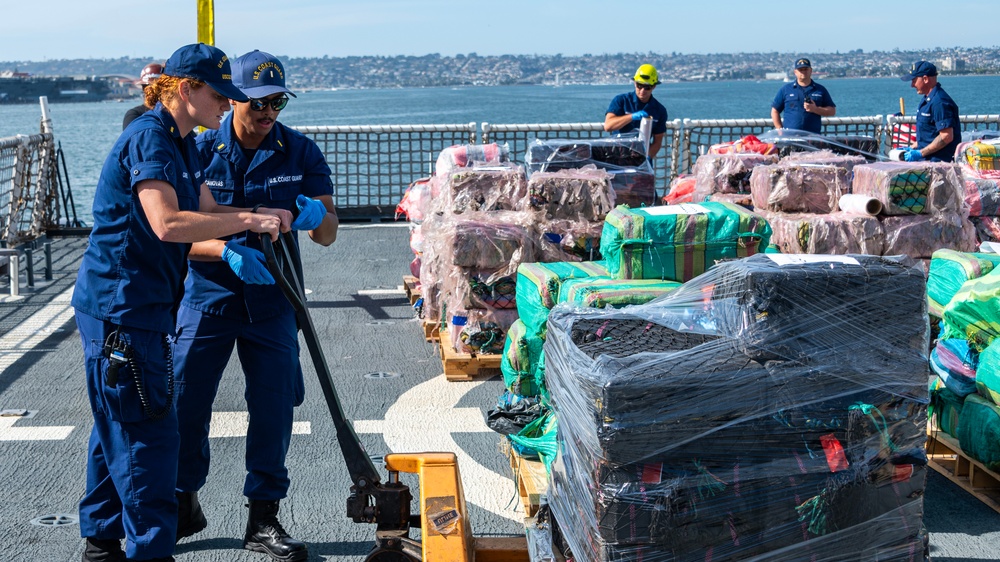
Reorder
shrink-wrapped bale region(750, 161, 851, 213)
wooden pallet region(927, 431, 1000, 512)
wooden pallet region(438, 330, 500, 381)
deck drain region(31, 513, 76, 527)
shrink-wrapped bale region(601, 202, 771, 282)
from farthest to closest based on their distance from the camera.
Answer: shrink-wrapped bale region(750, 161, 851, 213) < wooden pallet region(438, 330, 500, 381) < shrink-wrapped bale region(601, 202, 771, 282) < wooden pallet region(927, 431, 1000, 512) < deck drain region(31, 513, 76, 527)

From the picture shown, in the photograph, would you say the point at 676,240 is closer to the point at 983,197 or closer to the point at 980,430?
the point at 980,430

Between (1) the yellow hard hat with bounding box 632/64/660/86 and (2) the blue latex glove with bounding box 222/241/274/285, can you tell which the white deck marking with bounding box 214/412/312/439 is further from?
(1) the yellow hard hat with bounding box 632/64/660/86

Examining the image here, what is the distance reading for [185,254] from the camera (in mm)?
3822

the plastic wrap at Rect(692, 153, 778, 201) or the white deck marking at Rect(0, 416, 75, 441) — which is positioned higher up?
the plastic wrap at Rect(692, 153, 778, 201)

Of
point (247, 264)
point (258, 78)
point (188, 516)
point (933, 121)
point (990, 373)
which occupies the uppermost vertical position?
point (258, 78)

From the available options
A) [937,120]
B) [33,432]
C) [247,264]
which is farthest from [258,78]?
[937,120]

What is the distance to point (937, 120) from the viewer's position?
10227mm

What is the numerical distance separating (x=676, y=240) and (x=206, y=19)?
5754 mm

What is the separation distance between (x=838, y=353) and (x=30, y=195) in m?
11.9

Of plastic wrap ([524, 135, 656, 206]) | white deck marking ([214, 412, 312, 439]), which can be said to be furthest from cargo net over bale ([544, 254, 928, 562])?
plastic wrap ([524, 135, 656, 206])

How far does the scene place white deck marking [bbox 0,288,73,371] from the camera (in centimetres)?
765

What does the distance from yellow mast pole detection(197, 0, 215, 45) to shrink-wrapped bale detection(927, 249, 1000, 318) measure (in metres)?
6.50

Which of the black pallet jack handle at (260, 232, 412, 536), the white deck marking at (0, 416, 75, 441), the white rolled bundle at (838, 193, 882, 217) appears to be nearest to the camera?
the black pallet jack handle at (260, 232, 412, 536)

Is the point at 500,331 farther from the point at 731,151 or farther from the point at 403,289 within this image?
the point at 731,151
